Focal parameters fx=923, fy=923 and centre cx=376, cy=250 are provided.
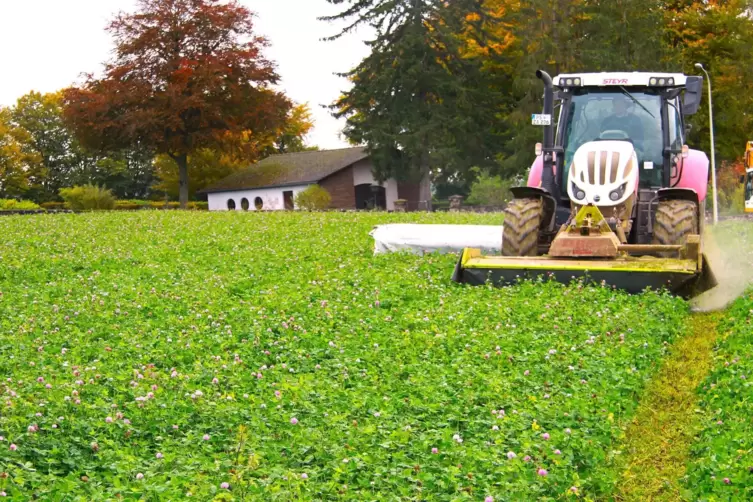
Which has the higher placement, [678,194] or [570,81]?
[570,81]

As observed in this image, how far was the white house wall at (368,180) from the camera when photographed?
2175 inches

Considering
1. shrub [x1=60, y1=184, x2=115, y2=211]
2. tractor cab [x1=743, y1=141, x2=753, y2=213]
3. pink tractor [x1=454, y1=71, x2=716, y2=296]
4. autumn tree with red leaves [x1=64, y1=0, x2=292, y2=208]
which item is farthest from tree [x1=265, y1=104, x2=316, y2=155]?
pink tractor [x1=454, y1=71, x2=716, y2=296]

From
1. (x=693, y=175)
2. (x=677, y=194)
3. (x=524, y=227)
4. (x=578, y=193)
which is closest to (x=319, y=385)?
(x=524, y=227)

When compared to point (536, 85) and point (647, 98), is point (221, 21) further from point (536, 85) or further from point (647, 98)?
point (647, 98)

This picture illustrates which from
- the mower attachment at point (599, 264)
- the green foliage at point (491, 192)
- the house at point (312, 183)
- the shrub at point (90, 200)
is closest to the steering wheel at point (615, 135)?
the mower attachment at point (599, 264)

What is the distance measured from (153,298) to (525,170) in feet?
121

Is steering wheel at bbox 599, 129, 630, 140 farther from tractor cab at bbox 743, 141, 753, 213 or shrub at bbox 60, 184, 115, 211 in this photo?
shrub at bbox 60, 184, 115, 211

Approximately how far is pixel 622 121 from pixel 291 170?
4410cm

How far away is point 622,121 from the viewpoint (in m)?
13.8

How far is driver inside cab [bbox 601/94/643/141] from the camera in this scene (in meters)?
13.7

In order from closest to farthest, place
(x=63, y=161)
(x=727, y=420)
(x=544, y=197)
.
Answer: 1. (x=727, y=420)
2. (x=544, y=197)
3. (x=63, y=161)

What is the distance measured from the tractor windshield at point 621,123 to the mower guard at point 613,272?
2.29m

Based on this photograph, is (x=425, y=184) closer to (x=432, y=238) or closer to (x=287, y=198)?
(x=287, y=198)

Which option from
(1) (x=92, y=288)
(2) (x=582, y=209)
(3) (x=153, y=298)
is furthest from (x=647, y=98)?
(1) (x=92, y=288)
